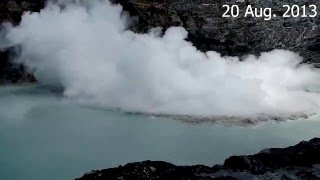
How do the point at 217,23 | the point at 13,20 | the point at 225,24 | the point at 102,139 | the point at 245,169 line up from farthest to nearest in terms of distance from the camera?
1. the point at 13,20
2. the point at 225,24
3. the point at 217,23
4. the point at 102,139
5. the point at 245,169

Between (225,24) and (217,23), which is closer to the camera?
(217,23)

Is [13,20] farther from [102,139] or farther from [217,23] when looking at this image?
[102,139]

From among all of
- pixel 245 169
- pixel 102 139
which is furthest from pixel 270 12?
pixel 245 169

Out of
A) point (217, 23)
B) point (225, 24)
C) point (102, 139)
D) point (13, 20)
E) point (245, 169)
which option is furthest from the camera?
point (13, 20)

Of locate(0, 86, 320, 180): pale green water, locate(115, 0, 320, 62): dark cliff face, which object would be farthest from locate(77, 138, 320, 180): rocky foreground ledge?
locate(115, 0, 320, 62): dark cliff face

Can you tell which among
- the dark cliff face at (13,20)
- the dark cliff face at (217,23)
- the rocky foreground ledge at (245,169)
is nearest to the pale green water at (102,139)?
the rocky foreground ledge at (245,169)

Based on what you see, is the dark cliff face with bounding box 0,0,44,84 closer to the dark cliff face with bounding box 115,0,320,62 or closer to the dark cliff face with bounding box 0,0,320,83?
the dark cliff face with bounding box 0,0,320,83

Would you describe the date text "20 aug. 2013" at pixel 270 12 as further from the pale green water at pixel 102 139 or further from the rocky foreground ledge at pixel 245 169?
the rocky foreground ledge at pixel 245 169
